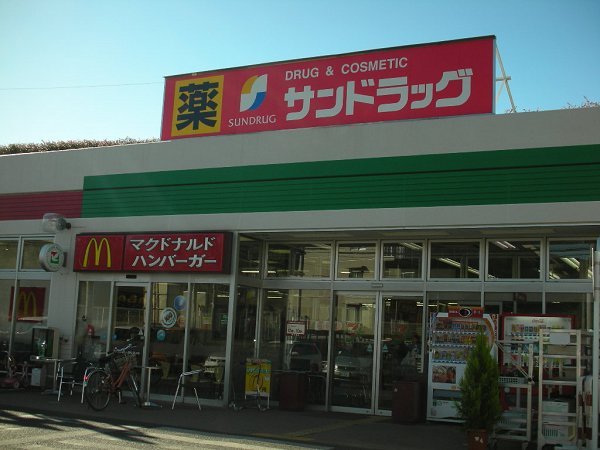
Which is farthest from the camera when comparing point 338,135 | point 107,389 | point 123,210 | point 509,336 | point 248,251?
point 123,210

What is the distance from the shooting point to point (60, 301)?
57.4ft

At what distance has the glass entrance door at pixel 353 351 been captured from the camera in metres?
14.8

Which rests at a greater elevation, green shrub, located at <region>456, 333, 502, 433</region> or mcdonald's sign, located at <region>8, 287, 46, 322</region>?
mcdonald's sign, located at <region>8, 287, 46, 322</region>

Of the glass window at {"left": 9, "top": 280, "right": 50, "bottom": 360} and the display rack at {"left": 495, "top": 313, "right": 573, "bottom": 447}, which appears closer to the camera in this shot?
the display rack at {"left": 495, "top": 313, "right": 573, "bottom": 447}

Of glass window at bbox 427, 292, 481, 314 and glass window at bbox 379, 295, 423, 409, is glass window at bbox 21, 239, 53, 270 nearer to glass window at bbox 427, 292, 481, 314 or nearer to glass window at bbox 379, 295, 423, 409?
glass window at bbox 379, 295, 423, 409

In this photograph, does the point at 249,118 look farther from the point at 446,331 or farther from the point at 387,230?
the point at 446,331

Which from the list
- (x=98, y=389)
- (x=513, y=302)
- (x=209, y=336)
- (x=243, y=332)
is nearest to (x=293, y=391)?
(x=243, y=332)

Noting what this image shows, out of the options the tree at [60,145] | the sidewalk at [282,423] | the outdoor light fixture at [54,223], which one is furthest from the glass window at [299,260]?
the tree at [60,145]

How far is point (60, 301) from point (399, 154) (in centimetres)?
920

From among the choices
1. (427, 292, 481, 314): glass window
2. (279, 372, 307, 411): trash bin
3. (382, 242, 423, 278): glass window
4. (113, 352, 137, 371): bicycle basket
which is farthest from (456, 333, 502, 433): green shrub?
(113, 352, 137, 371): bicycle basket

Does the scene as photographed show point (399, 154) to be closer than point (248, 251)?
Yes

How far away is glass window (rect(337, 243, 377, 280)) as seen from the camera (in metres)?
15.2

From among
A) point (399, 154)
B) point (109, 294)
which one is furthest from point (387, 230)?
point (109, 294)

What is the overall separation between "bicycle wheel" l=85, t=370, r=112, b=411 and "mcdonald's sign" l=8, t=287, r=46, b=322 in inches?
195
